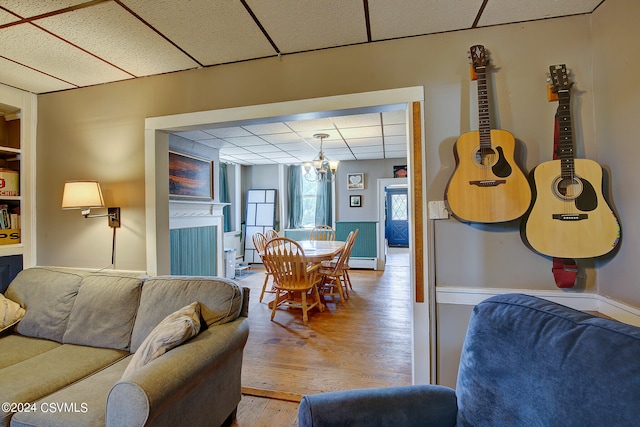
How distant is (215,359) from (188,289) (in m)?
0.51

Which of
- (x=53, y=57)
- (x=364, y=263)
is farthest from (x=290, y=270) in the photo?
(x=364, y=263)

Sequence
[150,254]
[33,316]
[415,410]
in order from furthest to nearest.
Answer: [150,254] < [33,316] < [415,410]

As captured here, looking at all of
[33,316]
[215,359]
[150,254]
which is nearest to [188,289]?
[215,359]

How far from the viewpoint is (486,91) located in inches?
64.4

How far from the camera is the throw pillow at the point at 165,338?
1280mm

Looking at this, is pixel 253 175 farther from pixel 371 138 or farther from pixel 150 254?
pixel 150 254

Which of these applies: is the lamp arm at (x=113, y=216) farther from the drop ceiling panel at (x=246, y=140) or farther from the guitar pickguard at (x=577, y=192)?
the guitar pickguard at (x=577, y=192)

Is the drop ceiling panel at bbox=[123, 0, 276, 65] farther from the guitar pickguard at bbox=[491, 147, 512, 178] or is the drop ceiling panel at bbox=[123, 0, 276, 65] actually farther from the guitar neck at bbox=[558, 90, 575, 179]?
the guitar neck at bbox=[558, 90, 575, 179]

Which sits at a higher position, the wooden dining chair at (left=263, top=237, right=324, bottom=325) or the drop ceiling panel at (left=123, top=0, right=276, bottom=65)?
the drop ceiling panel at (left=123, top=0, right=276, bottom=65)

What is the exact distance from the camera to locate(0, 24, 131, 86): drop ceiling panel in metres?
1.75

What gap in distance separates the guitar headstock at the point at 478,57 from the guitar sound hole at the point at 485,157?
0.49m

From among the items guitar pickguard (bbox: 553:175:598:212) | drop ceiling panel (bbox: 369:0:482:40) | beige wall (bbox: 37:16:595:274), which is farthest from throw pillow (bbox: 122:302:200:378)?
guitar pickguard (bbox: 553:175:598:212)

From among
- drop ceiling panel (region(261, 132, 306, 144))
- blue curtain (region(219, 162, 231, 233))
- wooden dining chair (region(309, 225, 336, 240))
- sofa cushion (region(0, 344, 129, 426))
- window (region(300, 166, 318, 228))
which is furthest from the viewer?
window (region(300, 166, 318, 228))

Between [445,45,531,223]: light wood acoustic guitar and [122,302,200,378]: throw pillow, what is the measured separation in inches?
62.3
